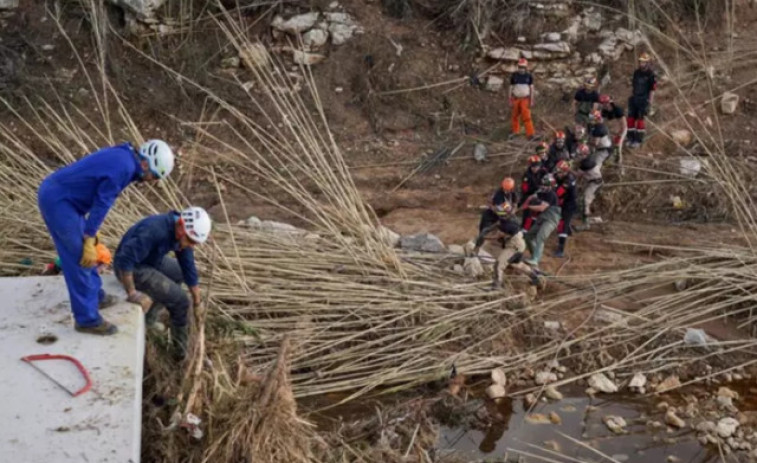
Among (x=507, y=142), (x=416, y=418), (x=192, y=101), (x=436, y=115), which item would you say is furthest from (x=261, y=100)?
(x=416, y=418)

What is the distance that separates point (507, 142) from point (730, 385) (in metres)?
5.20

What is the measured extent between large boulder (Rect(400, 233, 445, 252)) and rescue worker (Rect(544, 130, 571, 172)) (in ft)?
5.24

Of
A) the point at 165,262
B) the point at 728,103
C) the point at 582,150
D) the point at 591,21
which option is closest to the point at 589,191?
the point at 582,150

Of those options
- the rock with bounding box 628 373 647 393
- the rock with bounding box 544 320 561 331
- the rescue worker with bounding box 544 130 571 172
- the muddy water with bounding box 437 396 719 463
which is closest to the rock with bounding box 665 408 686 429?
the muddy water with bounding box 437 396 719 463

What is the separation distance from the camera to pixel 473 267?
853cm

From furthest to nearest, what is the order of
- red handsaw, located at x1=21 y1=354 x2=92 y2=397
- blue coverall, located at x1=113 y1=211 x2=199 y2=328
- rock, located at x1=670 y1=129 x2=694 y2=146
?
rock, located at x1=670 y1=129 x2=694 y2=146
blue coverall, located at x1=113 y1=211 x2=199 y2=328
red handsaw, located at x1=21 y1=354 x2=92 y2=397

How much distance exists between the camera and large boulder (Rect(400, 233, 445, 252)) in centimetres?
891

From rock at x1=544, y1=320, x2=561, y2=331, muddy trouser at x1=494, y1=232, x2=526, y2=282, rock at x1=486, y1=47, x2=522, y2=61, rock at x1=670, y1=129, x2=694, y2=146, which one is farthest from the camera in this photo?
rock at x1=486, y1=47, x2=522, y2=61

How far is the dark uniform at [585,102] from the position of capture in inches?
431

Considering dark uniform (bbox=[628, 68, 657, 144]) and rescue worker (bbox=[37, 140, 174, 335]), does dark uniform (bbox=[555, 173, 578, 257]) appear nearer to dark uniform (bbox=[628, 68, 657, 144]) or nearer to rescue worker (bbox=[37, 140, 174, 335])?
dark uniform (bbox=[628, 68, 657, 144])

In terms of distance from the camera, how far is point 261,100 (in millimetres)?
12766

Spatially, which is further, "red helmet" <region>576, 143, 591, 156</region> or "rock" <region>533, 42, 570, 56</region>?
"rock" <region>533, 42, 570, 56</region>

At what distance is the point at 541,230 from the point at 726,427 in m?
2.81

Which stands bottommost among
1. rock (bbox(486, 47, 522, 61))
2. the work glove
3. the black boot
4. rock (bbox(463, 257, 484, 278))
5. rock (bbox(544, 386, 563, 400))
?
the black boot
